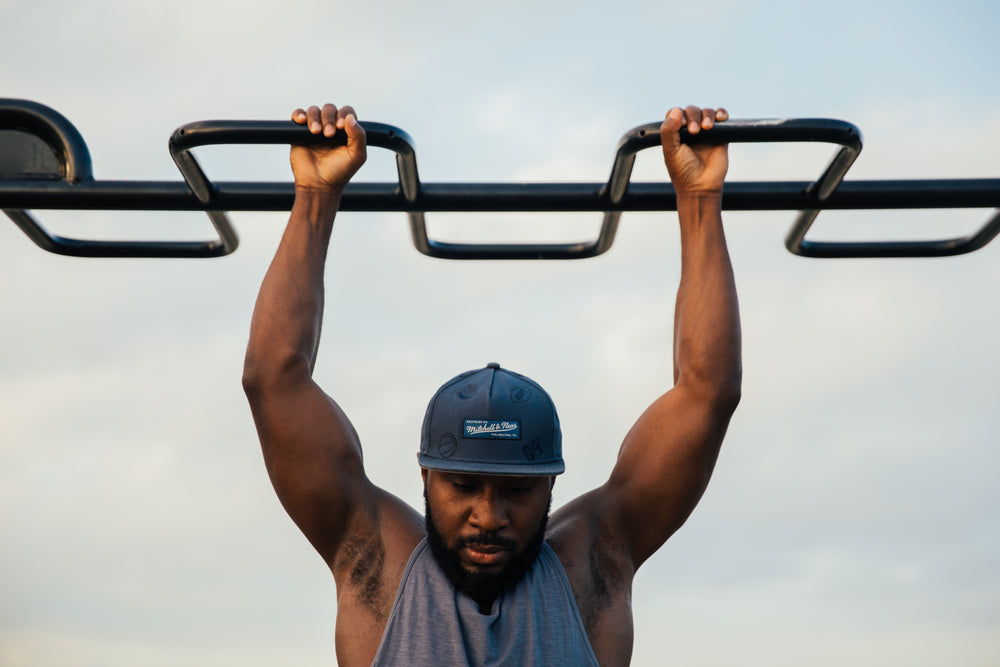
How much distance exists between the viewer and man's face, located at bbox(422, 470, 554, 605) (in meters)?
2.39

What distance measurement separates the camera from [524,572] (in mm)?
2479

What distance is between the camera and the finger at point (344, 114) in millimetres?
2297

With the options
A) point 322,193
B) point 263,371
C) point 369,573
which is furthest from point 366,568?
point 322,193

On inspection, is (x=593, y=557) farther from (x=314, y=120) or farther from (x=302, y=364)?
(x=314, y=120)

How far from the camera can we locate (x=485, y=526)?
7.80 ft

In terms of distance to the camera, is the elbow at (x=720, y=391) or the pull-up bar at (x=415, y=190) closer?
the pull-up bar at (x=415, y=190)

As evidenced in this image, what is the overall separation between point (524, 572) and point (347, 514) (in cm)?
42

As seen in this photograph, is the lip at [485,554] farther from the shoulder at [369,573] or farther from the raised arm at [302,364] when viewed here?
the raised arm at [302,364]

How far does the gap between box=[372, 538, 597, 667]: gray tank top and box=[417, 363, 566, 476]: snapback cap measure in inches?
10.5

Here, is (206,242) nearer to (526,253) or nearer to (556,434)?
(526,253)

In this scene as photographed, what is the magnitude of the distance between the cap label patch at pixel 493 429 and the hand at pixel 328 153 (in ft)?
1.95

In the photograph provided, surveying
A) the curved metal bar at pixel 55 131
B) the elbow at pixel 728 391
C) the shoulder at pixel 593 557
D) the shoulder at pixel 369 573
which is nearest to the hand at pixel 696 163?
the elbow at pixel 728 391

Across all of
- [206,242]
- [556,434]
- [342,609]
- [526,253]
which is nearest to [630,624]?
[556,434]

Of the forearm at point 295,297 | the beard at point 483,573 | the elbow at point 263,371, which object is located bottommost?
the beard at point 483,573
